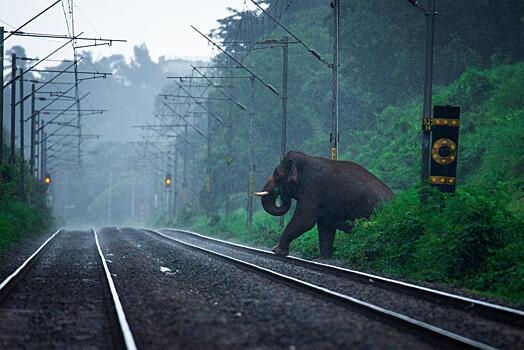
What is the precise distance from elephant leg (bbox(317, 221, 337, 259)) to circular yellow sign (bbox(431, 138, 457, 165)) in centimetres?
395

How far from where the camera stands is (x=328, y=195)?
73.0 ft

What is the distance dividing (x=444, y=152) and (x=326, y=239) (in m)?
4.41

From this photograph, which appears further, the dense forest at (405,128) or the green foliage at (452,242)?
the dense forest at (405,128)

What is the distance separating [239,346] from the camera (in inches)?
343

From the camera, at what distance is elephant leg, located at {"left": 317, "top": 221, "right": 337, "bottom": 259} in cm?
2244

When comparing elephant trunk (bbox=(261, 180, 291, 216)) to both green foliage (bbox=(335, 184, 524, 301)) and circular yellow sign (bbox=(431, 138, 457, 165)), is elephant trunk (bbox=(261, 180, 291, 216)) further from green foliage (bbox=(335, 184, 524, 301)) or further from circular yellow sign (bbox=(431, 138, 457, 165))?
circular yellow sign (bbox=(431, 138, 457, 165))

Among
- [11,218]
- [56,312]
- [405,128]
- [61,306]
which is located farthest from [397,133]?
[56,312]

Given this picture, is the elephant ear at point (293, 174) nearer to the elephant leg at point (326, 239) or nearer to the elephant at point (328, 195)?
the elephant at point (328, 195)

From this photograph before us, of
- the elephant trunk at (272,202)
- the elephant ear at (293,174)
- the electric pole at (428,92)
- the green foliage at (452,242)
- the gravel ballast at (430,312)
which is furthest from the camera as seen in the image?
the elephant trunk at (272,202)

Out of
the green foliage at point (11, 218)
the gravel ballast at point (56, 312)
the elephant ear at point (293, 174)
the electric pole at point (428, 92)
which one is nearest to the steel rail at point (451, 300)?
the electric pole at point (428, 92)

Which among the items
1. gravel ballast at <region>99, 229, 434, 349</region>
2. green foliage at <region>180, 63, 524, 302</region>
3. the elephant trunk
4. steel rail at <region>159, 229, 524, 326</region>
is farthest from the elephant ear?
gravel ballast at <region>99, 229, 434, 349</region>

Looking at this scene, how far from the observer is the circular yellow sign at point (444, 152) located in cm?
1978

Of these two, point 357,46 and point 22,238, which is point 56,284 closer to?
point 22,238

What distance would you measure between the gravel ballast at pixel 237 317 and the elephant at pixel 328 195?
551 cm
